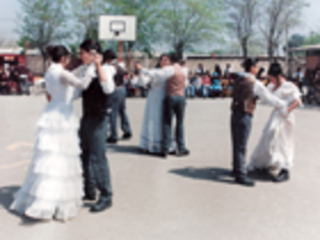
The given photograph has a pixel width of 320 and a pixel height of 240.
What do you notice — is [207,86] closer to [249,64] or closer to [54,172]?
[249,64]

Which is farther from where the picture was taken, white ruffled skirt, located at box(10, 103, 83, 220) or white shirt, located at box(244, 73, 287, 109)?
white shirt, located at box(244, 73, 287, 109)

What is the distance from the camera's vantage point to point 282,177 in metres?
6.21

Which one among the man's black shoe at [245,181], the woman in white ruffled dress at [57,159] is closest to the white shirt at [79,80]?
the woman in white ruffled dress at [57,159]

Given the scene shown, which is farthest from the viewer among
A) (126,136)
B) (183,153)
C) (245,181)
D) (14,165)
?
(126,136)

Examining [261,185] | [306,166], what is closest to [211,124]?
Answer: [306,166]

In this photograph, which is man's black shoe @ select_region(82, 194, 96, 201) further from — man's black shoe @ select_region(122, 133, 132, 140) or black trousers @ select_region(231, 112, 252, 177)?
man's black shoe @ select_region(122, 133, 132, 140)

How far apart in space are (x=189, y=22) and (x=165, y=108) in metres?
36.2

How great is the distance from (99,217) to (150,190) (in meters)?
1.15

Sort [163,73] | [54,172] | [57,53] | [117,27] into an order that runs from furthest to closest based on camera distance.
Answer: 1. [117,27]
2. [163,73]
3. [57,53]
4. [54,172]

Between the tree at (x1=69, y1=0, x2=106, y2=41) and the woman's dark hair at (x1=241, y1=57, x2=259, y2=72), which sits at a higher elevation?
the tree at (x1=69, y1=0, x2=106, y2=41)

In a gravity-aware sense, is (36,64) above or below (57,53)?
above

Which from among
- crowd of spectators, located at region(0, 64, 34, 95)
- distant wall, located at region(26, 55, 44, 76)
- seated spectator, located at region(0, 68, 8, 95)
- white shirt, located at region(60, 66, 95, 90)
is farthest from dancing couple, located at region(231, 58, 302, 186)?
distant wall, located at region(26, 55, 44, 76)

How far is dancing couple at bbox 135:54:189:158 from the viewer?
748 cm

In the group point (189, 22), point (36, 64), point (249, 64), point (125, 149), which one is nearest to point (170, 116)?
point (125, 149)
